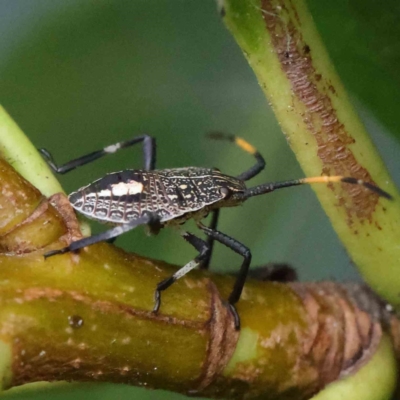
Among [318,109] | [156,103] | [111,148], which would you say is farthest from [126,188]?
[156,103]

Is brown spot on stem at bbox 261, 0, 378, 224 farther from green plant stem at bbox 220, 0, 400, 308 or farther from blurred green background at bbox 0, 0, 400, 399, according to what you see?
blurred green background at bbox 0, 0, 400, 399

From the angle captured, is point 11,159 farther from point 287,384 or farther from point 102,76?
point 102,76

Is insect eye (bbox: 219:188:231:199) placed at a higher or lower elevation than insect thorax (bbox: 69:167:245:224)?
lower

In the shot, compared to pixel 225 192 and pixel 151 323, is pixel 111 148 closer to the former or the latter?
pixel 225 192

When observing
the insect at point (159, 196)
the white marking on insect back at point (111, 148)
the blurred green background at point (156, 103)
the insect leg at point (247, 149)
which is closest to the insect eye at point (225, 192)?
the insect at point (159, 196)

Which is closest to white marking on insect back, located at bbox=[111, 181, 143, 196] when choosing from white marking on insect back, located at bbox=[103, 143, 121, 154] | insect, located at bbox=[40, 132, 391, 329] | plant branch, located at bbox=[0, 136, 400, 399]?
insect, located at bbox=[40, 132, 391, 329]

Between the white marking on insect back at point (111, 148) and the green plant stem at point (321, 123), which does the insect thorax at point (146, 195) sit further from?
the green plant stem at point (321, 123)
